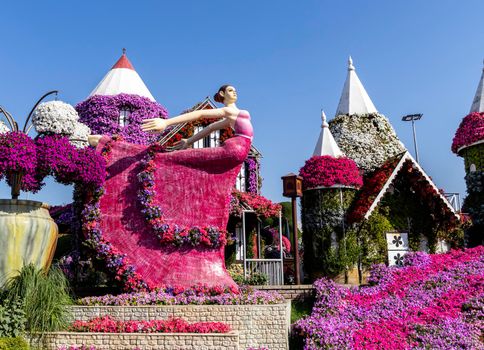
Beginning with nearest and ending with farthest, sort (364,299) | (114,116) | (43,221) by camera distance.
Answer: (43,221) → (364,299) → (114,116)

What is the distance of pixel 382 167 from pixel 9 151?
13803mm

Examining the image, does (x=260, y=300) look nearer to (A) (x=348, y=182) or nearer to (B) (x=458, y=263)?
(B) (x=458, y=263)

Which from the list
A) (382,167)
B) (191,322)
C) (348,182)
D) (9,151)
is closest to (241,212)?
(348,182)

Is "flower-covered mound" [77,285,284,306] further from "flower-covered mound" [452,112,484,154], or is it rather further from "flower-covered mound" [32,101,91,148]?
"flower-covered mound" [452,112,484,154]

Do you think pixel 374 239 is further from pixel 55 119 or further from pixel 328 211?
pixel 55 119

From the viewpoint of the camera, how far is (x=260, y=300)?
1060 cm

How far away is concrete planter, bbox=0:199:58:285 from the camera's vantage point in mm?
9867

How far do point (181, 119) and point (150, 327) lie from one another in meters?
4.89

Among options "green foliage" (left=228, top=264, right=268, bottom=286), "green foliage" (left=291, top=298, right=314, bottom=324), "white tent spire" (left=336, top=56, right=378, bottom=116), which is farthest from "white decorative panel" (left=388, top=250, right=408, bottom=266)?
"green foliage" (left=291, top=298, right=314, bottom=324)

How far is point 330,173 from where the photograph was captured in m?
18.5

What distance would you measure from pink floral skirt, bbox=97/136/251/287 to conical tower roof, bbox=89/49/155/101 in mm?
10769

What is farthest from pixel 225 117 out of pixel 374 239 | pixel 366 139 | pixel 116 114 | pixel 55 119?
pixel 366 139

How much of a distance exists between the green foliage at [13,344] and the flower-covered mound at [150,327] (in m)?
1.06

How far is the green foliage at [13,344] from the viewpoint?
8211mm
